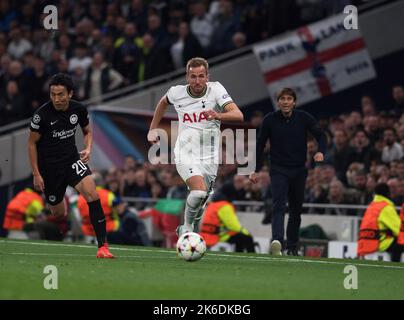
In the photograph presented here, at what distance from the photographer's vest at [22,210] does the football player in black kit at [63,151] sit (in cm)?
776

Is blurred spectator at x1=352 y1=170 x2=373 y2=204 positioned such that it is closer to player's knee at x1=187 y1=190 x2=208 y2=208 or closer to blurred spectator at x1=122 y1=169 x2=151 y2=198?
blurred spectator at x1=122 y1=169 x2=151 y2=198

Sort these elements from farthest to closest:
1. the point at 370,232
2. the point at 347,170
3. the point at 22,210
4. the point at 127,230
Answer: the point at 22,210, the point at 127,230, the point at 347,170, the point at 370,232

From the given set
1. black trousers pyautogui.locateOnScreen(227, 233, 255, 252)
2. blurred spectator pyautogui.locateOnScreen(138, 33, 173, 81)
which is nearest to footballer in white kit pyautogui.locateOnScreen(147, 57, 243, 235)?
black trousers pyautogui.locateOnScreen(227, 233, 255, 252)

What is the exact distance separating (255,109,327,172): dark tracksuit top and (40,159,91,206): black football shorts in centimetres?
285

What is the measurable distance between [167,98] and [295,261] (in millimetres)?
2491

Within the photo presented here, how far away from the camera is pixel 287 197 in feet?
54.5

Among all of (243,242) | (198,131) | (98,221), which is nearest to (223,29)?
(243,242)

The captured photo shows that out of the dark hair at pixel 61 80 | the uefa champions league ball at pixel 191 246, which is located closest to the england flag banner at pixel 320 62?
the dark hair at pixel 61 80

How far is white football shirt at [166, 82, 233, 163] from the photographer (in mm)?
14656

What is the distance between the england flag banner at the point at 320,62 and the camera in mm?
23938

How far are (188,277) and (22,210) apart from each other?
10.9 meters

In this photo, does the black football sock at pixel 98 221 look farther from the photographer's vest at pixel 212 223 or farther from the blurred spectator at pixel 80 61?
the blurred spectator at pixel 80 61

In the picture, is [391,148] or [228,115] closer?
[228,115]

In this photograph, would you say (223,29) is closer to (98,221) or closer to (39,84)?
(39,84)
